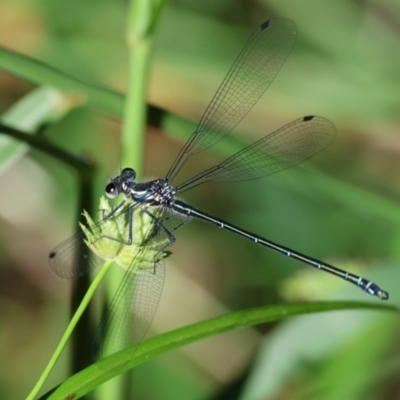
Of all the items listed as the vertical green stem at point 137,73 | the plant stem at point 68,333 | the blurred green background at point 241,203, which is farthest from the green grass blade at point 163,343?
the blurred green background at point 241,203

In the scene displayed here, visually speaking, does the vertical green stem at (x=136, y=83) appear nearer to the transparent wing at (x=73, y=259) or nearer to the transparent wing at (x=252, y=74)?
the transparent wing at (x=73, y=259)

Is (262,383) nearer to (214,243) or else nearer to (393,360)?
(393,360)

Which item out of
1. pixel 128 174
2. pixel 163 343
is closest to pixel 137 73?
pixel 128 174

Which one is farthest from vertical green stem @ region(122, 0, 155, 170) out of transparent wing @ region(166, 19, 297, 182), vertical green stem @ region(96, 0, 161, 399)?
transparent wing @ region(166, 19, 297, 182)

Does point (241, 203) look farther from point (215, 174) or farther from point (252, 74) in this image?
point (252, 74)

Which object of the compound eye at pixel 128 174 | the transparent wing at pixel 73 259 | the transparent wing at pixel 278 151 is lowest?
the transparent wing at pixel 73 259
